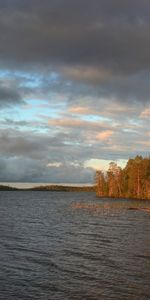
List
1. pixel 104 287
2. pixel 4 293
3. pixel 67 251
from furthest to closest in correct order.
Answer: pixel 67 251 → pixel 104 287 → pixel 4 293

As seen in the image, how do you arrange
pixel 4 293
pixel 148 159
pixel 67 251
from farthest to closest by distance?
pixel 148 159
pixel 67 251
pixel 4 293

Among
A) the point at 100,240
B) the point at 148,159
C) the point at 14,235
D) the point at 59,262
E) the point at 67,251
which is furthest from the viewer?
the point at 148,159

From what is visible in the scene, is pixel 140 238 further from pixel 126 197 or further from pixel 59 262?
pixel 126 197

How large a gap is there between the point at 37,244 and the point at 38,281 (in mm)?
18353

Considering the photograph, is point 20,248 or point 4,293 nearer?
point 4,293

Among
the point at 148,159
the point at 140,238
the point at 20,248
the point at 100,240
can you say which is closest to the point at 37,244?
the point at 20,248

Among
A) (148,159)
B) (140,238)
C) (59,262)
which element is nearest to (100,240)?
(140,238)

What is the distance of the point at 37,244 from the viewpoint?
4853 centimetres

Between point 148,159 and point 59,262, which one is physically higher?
point 148,159

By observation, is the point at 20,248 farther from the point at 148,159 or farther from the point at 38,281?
the point at 148,159

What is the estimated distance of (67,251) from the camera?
43906mm

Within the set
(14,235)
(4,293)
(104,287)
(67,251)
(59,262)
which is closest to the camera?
(4,293)

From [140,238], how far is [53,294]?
1161 inches

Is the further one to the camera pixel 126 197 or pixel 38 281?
pixel 126 197
